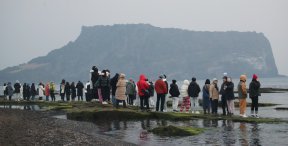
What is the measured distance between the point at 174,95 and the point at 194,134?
11.7 meters

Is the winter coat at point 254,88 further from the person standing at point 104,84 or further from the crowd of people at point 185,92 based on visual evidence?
the person standing at point 104,84

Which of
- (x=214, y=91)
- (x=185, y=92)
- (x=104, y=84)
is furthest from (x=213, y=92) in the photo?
(x=104, y=84)

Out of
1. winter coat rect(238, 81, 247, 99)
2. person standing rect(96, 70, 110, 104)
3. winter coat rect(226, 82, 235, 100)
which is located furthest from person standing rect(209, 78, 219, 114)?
person standing rect(96, 70, 110, 104)

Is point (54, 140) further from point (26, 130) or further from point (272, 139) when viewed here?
point (272, 139)

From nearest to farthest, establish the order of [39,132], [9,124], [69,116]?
[39,132], [9,124], [69,116]

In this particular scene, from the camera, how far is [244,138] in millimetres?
18672

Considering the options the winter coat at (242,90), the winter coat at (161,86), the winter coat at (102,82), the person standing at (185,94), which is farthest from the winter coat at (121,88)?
the winter coat at (242,90)

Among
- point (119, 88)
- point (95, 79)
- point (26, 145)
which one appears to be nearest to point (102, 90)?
point (95, 79)

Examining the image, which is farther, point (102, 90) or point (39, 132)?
point (102, 90)

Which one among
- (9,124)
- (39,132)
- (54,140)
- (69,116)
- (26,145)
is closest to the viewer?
(26,145)

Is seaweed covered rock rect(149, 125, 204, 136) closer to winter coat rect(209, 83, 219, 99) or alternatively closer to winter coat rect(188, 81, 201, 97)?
winter coat rect(209, 83, 219, 99)

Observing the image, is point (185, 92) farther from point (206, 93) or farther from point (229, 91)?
point (229, 91)

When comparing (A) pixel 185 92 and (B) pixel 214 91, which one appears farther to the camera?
(A) pixel 185 92

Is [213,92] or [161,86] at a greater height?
[161,86]
